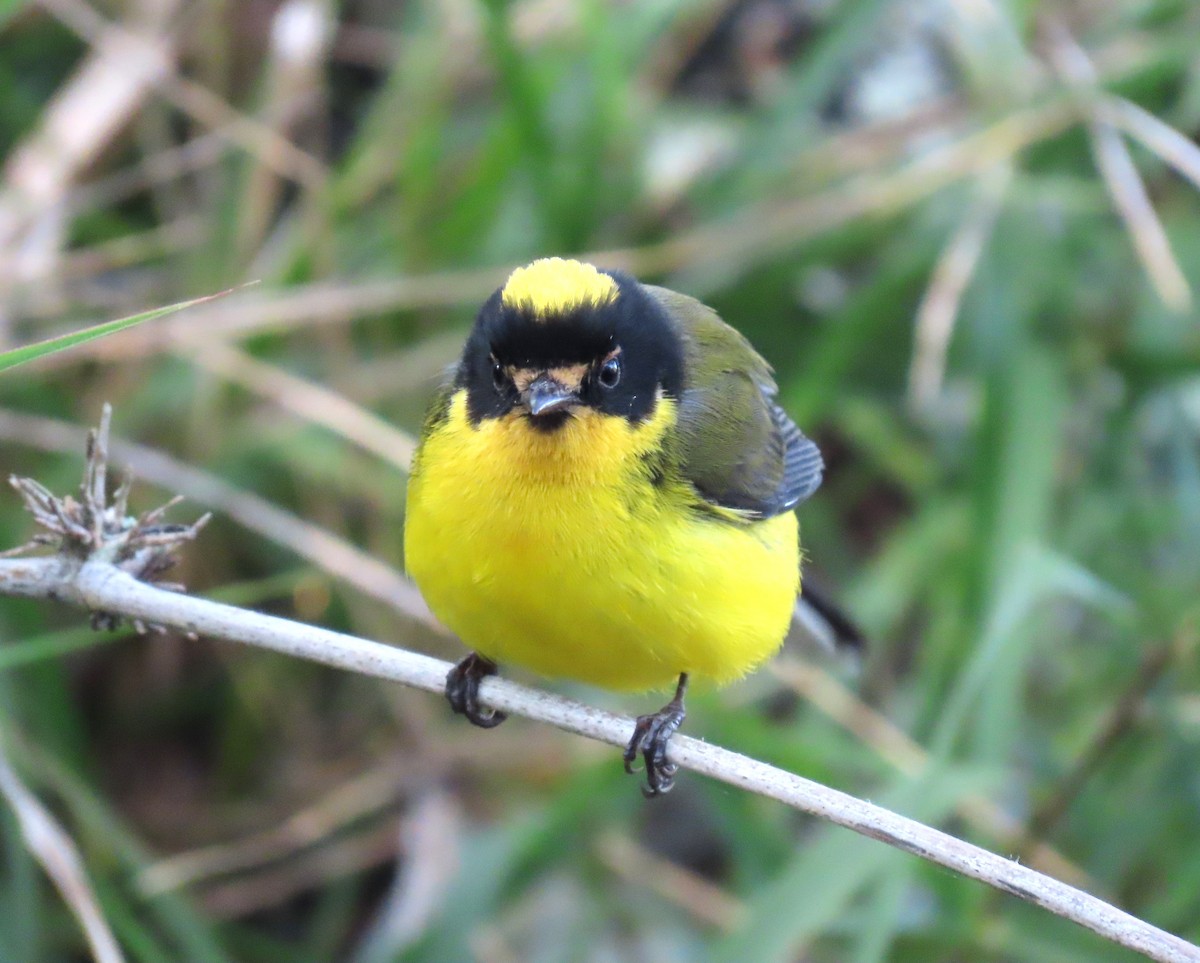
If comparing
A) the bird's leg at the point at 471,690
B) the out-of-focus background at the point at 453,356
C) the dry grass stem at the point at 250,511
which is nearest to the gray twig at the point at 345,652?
the bird's leg at the point at 471,690

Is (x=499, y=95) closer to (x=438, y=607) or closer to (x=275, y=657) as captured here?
(x=275, y=657)

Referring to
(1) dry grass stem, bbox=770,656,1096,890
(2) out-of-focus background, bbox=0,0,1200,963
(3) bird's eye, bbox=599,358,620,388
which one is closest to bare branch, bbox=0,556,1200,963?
(3) bird's eye, bbox=599,358,620,388

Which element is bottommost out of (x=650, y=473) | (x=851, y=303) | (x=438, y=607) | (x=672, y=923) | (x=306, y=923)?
(x=306, y=923)

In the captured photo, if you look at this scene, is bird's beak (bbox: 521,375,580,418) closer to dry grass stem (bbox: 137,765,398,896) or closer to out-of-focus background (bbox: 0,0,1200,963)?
out-of-focus background (bbox: 0,0,1200,963)

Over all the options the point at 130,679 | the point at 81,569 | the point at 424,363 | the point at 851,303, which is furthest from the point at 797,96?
the point at 81,569

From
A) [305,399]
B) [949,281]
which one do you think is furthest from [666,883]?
[949,281]

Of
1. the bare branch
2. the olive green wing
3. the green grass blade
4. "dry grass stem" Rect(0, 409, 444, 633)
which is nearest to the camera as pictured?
the green grass blade
